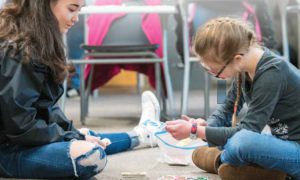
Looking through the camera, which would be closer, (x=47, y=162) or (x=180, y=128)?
(x=180, y=128)

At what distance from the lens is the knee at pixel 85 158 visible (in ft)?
4.47

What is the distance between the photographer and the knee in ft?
4.47

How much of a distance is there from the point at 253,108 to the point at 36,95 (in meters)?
0.57

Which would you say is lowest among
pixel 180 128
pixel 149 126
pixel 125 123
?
pixel 125 123

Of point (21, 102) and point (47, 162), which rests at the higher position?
point (21, 102)

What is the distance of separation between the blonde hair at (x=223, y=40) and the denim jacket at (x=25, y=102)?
43 cm

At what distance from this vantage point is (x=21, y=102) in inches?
50.9

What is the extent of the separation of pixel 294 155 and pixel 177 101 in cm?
259

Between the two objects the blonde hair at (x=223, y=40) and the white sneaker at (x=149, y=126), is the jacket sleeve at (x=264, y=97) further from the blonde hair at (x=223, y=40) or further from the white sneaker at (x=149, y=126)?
the white sneaker at (x=149, y=126)

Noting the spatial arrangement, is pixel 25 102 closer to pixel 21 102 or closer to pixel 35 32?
pixel 21 102

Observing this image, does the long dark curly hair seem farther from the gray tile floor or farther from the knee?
the gray tile floor

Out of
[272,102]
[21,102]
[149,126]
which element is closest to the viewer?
[272,102]

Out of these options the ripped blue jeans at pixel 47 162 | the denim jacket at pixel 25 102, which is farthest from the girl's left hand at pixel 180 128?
the denim jacket at pixel 25 102

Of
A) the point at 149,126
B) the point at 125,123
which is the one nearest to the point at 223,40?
the point at 149,126
